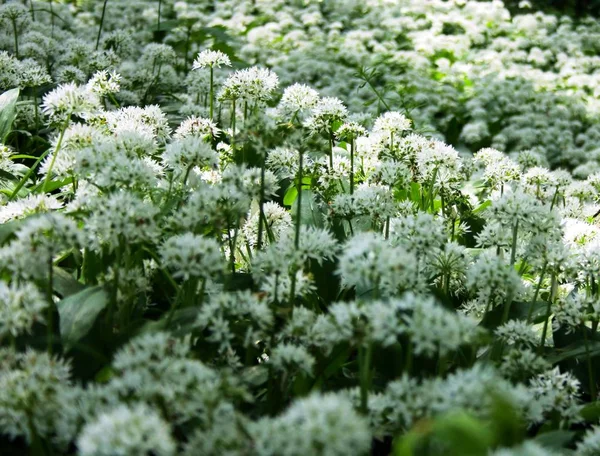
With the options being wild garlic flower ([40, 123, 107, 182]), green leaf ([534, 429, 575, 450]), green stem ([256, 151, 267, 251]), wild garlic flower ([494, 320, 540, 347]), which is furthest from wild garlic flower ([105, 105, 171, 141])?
green leaf ([534, 429, 575, 450])

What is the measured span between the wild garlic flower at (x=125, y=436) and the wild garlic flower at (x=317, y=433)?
17cm

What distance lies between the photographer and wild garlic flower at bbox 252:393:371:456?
1.22 meters

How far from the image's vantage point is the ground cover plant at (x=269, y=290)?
1396 mm

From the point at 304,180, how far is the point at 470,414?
7.68 ft

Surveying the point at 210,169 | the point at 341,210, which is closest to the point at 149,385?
the point at 341,210

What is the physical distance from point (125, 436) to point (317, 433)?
296 millimetres

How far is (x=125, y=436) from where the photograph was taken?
1.20 m

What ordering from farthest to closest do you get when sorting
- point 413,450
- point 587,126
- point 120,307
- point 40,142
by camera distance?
point 587,126
point 40,142
point 120,307
point 413,450

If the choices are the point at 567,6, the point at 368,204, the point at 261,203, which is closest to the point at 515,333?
the point at 368,204

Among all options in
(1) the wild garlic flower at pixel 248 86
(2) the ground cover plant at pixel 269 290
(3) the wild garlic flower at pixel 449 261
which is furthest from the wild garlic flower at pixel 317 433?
(1) the wild garlic flower at pixel 248 86

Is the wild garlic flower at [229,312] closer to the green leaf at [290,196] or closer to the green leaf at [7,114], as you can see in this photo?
the green leaf at [290,196]

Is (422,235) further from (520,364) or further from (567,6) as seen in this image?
(567,6)

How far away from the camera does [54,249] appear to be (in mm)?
1647

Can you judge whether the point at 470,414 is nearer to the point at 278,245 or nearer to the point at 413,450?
the point at 413,450
